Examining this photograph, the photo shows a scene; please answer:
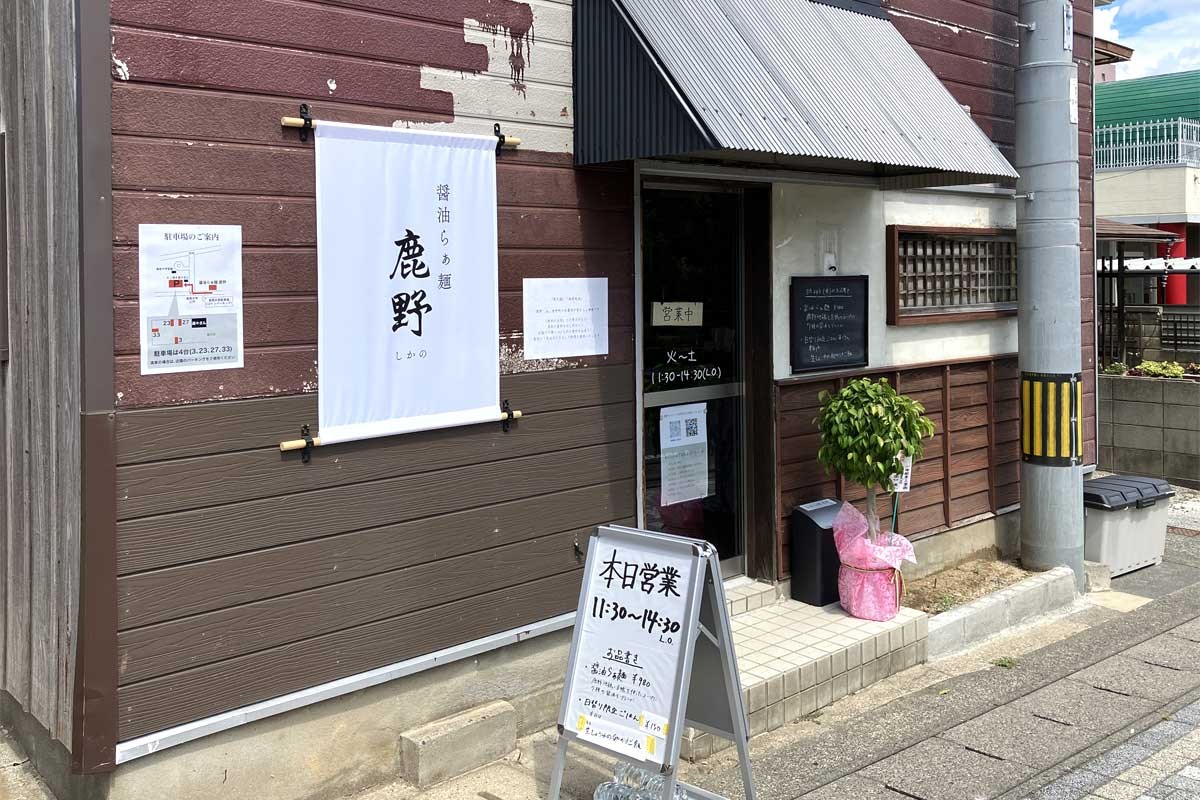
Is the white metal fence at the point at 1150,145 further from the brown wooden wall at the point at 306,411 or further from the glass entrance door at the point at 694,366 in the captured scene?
the brown wooden wall at the point at 306,411

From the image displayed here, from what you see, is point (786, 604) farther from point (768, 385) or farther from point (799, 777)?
point (799, 777)

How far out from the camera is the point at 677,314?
6574mm

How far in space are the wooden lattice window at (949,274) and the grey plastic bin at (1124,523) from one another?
1.67 metres

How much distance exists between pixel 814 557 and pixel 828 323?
1.58 meters

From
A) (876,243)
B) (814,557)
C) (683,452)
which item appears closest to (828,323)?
(876,243)

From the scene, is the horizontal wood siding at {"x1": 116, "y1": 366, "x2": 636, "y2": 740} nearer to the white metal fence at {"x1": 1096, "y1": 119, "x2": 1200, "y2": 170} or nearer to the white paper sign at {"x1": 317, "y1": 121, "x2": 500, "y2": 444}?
the white paper sign at {"x1": 317, "y1": 121, "x2": 500, "y2": 444}

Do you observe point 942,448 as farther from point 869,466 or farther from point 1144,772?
point 1144,772

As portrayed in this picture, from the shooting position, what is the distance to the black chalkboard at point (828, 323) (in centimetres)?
696

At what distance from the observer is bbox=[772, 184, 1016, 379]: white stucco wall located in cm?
690

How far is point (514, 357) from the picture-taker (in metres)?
5.24

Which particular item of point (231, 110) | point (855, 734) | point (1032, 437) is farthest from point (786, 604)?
point (231, 110)

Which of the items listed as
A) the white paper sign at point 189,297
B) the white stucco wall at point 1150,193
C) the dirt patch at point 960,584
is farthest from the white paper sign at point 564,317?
the white stucco wall at point 1150,193

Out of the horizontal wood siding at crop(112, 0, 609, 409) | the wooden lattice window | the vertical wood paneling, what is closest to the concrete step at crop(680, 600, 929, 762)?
the horizontal wood siding at crop(112, 0, 609, 409)

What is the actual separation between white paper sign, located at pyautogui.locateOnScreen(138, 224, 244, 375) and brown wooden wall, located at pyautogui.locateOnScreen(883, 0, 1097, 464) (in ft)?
17.5
